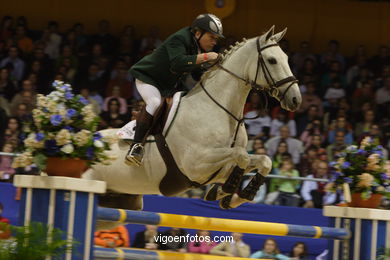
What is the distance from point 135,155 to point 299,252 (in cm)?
327

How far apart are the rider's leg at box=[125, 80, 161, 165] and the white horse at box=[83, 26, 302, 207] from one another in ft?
0.40

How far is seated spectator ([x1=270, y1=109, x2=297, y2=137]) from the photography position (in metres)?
10.6

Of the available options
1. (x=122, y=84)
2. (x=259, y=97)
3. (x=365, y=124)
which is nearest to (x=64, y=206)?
(x=259, y=97)

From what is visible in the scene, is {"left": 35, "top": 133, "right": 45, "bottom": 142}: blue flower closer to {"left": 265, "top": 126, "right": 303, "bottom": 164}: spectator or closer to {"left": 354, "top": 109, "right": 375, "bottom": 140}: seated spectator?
{"left": 265, "top": 126, "right": 303, "bottom": 164}: spectator

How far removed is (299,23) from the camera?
13953 mm

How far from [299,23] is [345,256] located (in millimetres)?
8856

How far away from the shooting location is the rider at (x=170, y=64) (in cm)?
595

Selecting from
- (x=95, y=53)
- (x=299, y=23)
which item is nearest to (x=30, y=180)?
(x=95, y=53)

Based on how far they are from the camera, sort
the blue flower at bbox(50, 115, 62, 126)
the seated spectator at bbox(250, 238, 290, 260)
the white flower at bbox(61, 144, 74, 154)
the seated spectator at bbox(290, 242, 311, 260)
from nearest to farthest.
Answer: the white flower at bbox(61, 144, 74, 154), the blue flower at bbox(50, 115, 62, 126), the seated spectator at bbox(250, 238, 290, 260), the seated spectator at bbox(290, 242, 311, 260)

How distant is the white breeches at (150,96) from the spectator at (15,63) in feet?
18.2

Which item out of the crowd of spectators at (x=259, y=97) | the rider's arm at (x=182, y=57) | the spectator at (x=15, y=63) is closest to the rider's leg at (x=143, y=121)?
the rider's arm at (x=182, y=57)

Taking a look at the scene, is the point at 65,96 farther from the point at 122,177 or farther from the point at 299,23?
the point at 299,23

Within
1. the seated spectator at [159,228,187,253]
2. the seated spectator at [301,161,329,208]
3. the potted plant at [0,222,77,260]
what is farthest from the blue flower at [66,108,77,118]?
the seated spectator at [301,161,329,208]

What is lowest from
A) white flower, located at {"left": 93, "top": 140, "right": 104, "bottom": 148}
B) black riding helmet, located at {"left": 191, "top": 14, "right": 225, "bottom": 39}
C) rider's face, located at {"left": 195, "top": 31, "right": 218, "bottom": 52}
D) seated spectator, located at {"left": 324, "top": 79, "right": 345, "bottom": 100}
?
white flower, located at {"left": 93, "top": 140, "right": 104, "bottom": 148}
